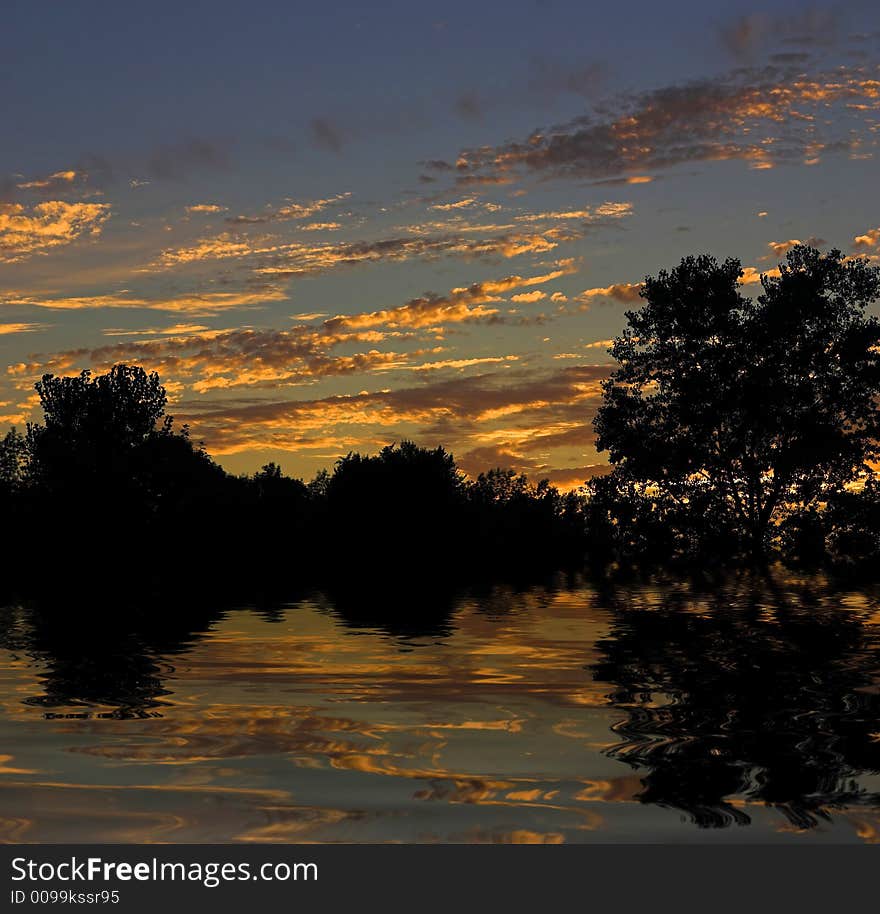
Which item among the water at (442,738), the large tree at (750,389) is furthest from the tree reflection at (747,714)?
the large tree at (750,389)

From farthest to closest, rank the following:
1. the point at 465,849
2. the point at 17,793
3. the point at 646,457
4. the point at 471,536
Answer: the point at 471,536
the point at 646,457
the point at 17,793
the point at 465,849

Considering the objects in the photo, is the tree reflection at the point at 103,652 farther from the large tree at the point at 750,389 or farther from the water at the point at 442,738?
the large tree at the point at 750,389

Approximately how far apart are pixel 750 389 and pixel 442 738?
56.5 meters

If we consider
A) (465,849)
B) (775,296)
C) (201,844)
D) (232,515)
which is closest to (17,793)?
(201,844)

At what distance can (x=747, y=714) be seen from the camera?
14477 mm

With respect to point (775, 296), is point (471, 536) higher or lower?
lower

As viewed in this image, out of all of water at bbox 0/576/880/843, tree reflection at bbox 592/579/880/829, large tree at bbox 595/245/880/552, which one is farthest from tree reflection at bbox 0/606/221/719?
large tree at bbox 595/245/880/552

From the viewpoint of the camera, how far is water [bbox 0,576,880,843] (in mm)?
8945

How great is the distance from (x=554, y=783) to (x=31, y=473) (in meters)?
103

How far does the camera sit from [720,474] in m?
66.7

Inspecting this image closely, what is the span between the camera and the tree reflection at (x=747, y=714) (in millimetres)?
9750

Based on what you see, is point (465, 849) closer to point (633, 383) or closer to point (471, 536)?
point (633, 383)

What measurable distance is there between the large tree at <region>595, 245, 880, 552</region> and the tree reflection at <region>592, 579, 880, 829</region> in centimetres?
3502

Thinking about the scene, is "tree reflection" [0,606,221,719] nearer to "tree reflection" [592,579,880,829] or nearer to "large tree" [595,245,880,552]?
"tree reflection" [592,579,880,829]
